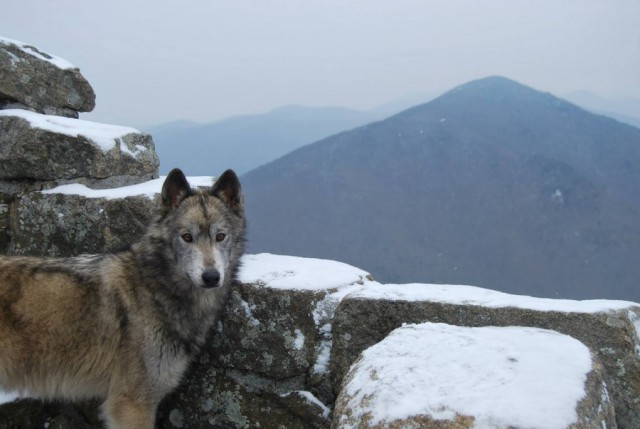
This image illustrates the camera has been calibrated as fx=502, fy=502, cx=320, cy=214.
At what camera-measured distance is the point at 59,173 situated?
197 inches

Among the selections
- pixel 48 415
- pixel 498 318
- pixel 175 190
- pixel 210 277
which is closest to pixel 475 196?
pixel 498 318

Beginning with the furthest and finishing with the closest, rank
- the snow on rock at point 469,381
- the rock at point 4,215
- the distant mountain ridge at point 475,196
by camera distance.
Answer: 1. the distant mountain ridge at point 475,196
2. the rock at point 4,215
3. the snow on rock at point 469,381

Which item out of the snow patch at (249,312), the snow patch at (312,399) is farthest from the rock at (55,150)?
the snow patch at (312,399)

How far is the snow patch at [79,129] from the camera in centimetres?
502

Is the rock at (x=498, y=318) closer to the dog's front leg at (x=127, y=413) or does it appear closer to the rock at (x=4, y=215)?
the dog's front leg at (x=127, y=413)

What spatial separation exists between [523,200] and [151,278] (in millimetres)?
122105

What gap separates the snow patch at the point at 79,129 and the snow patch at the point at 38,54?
1.03 metres

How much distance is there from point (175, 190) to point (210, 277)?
2.75 feet

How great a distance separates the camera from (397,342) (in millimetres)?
2775

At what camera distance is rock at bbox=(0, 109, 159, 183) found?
493cm

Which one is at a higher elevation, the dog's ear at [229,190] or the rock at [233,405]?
the dog's ear at [229,190]

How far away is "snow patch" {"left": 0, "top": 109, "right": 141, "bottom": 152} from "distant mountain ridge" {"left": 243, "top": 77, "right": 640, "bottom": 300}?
86.0 m

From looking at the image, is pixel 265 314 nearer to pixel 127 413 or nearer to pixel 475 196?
pixel 127 413

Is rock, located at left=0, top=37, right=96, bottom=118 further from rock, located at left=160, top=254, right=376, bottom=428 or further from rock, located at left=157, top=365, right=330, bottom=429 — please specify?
rock, located at left=157, top=365, right=330, bottom=429
